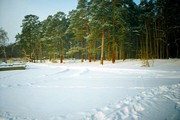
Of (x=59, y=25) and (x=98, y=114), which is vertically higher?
(x=59, y=25)

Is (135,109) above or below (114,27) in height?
below

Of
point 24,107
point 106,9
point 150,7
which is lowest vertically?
point 24,107

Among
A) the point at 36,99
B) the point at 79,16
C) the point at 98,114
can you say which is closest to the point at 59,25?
the point at 79,16

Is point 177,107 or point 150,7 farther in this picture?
point 150,7

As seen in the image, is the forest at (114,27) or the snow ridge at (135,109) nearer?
the snow ridge at (135,109)

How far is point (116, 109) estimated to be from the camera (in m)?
5.98

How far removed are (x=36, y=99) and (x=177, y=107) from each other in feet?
18.8

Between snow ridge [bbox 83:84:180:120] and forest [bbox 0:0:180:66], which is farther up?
forest [bbox 0:0:180:66]

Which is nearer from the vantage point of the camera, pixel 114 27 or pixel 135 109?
pixel 135 109

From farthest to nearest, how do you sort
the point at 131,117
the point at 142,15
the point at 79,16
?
1. the point at 79,16
2. the point at 142,15
3. the point at 131,117

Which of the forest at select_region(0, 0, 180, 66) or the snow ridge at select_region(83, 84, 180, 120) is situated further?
the forest at select_region(0, 0, 180, 66)

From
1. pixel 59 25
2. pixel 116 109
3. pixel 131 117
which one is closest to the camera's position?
pixel 131 117

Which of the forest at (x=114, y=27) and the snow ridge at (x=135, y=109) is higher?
the forest at (x=114, y=27)

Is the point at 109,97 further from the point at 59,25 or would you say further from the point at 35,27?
the point at 35,27
